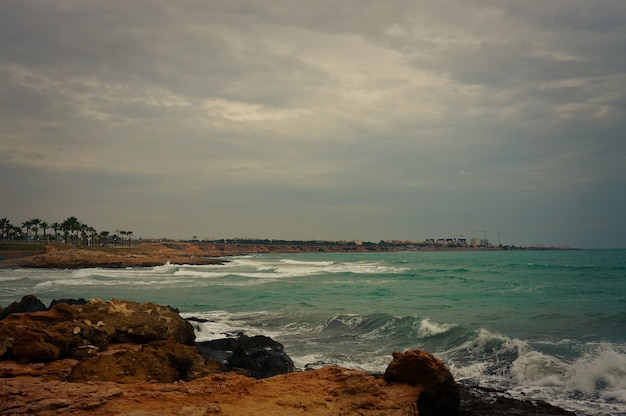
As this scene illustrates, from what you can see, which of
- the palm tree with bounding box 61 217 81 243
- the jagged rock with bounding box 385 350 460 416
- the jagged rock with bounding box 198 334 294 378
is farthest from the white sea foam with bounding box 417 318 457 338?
the palm tree with bounding box 61 217 81 243

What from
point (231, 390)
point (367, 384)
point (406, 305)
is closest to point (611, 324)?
point (406, 305)

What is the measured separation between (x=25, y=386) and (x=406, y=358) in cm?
531

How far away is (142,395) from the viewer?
5961 mm

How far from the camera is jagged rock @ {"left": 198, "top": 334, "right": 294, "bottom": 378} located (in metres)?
11.7

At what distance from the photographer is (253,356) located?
12180 mm

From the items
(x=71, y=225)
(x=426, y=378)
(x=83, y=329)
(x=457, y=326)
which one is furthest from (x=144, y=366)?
(x=71, y=225)

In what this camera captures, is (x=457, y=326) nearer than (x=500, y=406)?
No

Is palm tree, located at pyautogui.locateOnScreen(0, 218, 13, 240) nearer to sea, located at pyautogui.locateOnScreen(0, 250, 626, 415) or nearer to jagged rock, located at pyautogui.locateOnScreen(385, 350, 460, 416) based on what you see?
sea, located at pyautogui.locateOnScreen(0, 250, 626, 415)

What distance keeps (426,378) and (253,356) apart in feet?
21.0

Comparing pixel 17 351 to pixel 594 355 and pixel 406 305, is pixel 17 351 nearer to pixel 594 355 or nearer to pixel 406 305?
pixel 594 355

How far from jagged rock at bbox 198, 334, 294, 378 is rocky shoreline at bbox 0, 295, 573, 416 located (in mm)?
51

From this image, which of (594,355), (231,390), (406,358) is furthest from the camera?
(594,355)

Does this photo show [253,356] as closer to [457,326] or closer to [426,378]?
[426,378]

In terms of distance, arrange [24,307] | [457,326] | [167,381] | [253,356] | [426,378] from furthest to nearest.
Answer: [457,326] < [24,307] < [253,356] < [167,381] < [426,378]
